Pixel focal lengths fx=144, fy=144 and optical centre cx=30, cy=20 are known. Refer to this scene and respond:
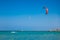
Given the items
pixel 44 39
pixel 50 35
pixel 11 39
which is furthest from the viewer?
pixel 50 35

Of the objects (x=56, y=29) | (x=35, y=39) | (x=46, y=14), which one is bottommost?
(x=35, y=39)

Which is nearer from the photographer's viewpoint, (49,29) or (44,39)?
(49,29)

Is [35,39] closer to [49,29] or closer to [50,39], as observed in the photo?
[50,39]

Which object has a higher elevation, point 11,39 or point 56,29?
point 56,29

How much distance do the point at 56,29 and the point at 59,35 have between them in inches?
28.4

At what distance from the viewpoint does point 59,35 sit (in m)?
3.08

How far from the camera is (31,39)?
2891 millimetres

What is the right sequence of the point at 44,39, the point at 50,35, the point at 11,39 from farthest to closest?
the point at 50,35 < the point at 44,39 < the point at 11,39

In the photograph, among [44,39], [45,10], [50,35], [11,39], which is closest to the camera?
[45,10]

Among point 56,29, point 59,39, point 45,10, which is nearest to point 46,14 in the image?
point 45,10

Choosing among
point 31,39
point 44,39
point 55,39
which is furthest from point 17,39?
point 55,39

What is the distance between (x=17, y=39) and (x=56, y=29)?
2.85 ft

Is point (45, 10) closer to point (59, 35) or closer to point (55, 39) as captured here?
point (55, 39)

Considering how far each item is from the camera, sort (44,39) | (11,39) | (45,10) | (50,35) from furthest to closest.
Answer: (50,35), (44,39), (11,39), (45,10)
